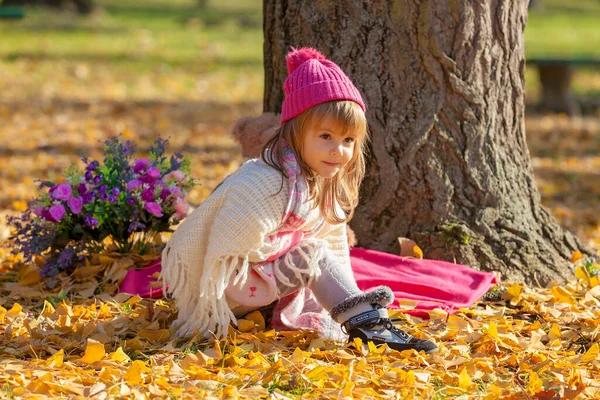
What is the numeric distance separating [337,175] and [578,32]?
15.4 metres

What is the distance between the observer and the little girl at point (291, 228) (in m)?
3.28

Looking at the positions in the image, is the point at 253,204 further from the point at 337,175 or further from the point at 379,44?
the point at 379,44

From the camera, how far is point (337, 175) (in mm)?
3463

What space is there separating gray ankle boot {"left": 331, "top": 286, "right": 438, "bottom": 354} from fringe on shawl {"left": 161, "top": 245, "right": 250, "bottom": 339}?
418mm

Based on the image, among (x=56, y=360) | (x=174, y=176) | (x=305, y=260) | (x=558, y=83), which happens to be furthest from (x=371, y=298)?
(x=558, y=83)

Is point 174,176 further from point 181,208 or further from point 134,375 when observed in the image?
point 134,375

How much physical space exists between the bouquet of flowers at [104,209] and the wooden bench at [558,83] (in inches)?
259

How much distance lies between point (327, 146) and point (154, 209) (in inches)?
45.6

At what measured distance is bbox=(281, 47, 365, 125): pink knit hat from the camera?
327 cm

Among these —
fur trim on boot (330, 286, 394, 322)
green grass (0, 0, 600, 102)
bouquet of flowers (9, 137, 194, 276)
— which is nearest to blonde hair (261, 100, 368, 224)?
fur trim on boot (330, 286, 394, 322)

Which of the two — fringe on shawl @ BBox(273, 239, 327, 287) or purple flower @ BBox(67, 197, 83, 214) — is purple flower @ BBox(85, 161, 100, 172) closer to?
Answer: purple flower @ BBox(67, 197, 83, 214)

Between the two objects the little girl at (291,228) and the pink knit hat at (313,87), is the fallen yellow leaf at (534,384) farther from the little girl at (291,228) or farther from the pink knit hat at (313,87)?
the pink knit hat at (313,87)

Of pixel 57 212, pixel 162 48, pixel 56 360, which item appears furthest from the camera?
pixel 162 48

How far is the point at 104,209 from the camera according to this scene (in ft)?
13.5
